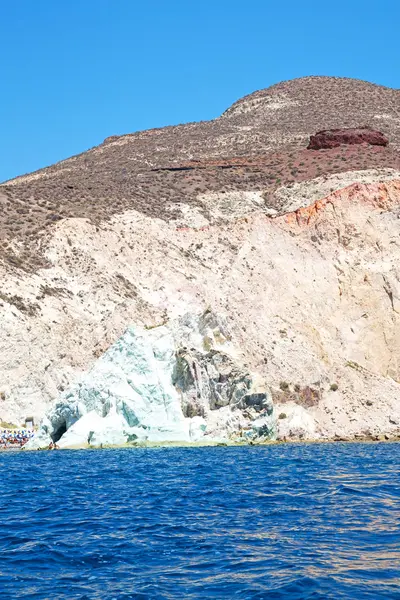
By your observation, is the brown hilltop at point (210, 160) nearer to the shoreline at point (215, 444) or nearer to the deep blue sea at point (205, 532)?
the shoreline at point (215, 444)

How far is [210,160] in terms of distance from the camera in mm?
93875

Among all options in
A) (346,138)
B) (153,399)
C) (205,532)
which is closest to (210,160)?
(346,138)

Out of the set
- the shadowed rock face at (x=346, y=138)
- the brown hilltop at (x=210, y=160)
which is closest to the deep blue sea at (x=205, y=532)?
the brown hilltop at (x=210, y=160)

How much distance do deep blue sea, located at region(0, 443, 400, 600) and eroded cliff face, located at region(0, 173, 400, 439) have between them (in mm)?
14260

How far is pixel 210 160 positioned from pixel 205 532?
8007cm

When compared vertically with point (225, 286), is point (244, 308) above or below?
below

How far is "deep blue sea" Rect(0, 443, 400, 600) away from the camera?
12.2m

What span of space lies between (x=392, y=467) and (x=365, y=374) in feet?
64.1

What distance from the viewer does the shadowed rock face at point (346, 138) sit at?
9181cm

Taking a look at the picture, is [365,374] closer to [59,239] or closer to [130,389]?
[130,389]

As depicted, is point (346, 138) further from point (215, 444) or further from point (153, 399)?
point (215, 444)

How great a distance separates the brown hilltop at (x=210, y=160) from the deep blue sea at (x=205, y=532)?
37660mm

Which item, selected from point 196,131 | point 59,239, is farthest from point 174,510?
point 196,131

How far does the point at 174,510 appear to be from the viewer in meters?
19.0
